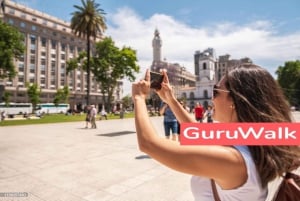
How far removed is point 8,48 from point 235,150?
3501 centimetres

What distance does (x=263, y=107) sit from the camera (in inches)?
49.5

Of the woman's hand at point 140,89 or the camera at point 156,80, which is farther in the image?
the camera at point 156,80

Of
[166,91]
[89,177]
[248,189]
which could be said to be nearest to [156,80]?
[166,91]

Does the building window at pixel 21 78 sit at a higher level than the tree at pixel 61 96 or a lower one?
higher

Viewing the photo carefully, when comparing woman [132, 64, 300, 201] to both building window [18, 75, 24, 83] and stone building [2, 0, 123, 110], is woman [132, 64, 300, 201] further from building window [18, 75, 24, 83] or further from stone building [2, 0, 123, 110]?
building window [18, 75, 24, 83]

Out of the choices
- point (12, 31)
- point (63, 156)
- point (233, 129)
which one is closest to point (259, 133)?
point (233, 129)

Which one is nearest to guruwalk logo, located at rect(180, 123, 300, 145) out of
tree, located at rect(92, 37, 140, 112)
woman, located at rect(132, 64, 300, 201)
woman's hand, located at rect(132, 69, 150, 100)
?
woman, located at rect(132, 64, 300, 201)

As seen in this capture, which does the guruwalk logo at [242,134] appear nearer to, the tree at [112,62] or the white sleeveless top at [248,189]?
the white sleeveless top at [248,189]

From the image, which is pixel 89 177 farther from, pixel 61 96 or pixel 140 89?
pixel 61 96

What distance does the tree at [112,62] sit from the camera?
145 feet

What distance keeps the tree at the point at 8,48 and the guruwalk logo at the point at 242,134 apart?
107 ft

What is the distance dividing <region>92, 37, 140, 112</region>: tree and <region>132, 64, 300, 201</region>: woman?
143 ft

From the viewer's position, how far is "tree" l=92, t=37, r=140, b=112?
4425 centimetres

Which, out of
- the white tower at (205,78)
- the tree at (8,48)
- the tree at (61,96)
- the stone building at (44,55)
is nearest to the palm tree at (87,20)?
the tree at (8,48)
